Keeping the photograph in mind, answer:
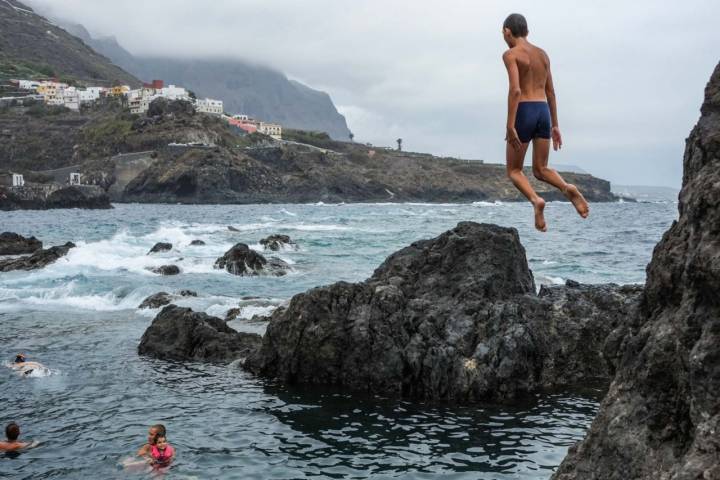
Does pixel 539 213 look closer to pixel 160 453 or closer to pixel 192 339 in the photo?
pixel 160 453

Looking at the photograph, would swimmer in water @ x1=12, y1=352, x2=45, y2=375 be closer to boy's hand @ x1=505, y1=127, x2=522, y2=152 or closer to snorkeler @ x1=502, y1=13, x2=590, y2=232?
snorkeler @ x1=502, y1=13, x2=590, y2=232

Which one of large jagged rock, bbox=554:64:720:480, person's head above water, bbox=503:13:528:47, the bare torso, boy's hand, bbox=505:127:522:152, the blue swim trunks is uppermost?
person's head above water, bbox=503:13:528:47

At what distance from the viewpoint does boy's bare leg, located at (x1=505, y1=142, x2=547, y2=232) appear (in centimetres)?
689

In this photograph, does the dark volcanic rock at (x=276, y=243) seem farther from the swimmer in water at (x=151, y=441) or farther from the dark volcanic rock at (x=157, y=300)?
the swimmer in water at (x=151, y=441)

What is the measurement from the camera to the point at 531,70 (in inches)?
263

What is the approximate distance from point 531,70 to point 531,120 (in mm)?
458

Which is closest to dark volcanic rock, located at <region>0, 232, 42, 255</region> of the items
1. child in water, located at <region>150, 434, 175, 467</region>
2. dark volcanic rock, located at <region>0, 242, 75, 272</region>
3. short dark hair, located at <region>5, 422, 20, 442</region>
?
dark volcanic rock, located at <region>0, 242, 75, 272</region>

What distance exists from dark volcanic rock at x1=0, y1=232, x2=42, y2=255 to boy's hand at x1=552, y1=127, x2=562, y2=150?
48862 millimetres

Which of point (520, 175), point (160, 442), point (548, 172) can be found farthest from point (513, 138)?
point (160, 442)

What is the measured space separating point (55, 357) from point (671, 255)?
1880 centimetres

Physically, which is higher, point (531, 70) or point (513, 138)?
point (531, 70)

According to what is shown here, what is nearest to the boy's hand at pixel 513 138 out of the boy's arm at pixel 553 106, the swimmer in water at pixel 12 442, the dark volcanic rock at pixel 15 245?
the boy's arm at pixel 553 106

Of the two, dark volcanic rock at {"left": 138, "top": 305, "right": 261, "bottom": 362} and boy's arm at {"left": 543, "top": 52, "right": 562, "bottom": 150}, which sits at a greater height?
boy's arm at {"left": 543, "top": 52, "right": 562, "bottom": 150}

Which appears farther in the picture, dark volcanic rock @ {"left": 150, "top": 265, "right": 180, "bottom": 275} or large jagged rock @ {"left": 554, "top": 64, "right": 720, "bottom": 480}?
dark volcanic rock @ {"left": 150, "top": 265, "right": 180, "bottom": 275}
